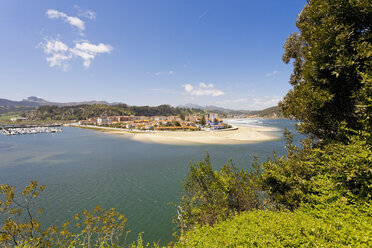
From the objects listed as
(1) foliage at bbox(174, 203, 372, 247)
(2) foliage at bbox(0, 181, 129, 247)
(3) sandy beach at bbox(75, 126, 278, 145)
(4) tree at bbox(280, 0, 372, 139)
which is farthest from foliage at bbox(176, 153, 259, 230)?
(3) sandy beach at bbox(75, 126, 278, 145)

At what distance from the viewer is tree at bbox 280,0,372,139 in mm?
7059

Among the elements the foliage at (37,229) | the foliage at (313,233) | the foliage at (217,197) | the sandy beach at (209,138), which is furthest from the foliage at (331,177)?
the sandy beach at (209,138)

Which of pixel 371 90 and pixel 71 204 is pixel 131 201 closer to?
pixel 71 204

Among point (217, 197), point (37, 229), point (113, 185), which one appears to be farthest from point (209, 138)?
point (37, 229)

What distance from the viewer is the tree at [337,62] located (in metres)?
7.06

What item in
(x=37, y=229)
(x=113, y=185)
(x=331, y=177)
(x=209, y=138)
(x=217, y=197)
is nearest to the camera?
(x=331, y=177)

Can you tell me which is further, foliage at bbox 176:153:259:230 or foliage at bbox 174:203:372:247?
foliage at bbox 176:153:259:230

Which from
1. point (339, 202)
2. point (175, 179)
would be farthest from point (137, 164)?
point (339, 202)

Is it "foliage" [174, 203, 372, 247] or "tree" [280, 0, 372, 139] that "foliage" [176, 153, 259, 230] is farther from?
"tree" [280, 0, 372, 139]

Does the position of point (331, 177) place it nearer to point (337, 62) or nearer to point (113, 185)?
point (337, 62)

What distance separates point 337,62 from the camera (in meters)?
7.27

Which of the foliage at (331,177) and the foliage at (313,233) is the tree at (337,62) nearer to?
the foliage at (331,177)

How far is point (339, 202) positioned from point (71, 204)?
26374 millimetres

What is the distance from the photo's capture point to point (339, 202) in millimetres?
6199
